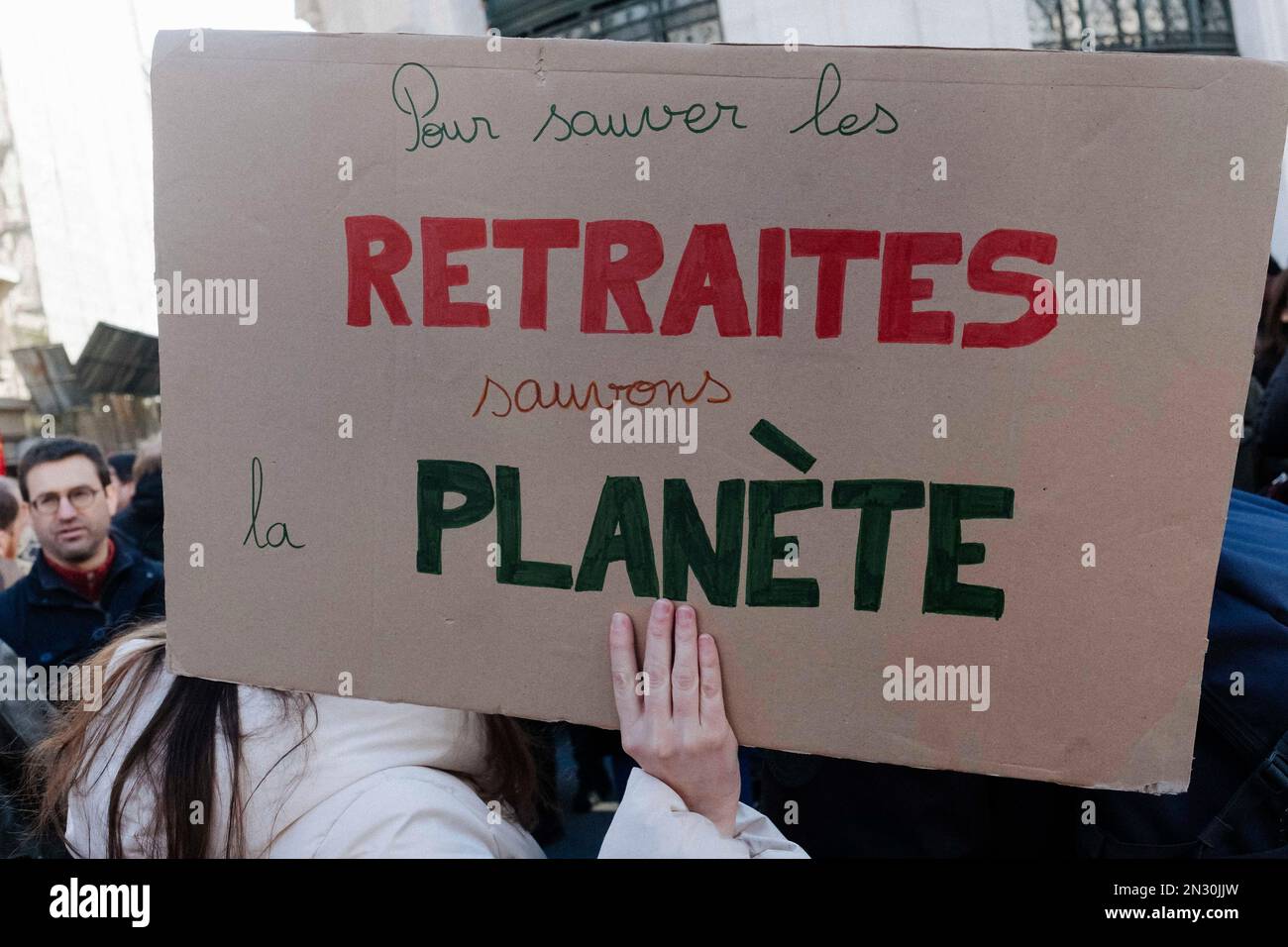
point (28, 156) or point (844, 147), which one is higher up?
point (28, 156)

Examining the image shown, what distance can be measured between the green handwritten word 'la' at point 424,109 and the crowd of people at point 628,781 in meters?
0.58

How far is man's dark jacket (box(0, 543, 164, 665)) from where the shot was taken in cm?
257

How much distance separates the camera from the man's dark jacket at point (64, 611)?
8.43ft

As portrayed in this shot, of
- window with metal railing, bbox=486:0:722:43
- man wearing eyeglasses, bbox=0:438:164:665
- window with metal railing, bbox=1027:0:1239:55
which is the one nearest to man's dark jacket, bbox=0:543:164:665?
man wearing eyeglasses, bbox=0:438:164:665

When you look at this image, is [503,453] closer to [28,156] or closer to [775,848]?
[775,848]

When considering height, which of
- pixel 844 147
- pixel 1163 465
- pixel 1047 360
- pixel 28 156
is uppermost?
pixel 28 156

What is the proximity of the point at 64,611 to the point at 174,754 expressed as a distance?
6.60 ft

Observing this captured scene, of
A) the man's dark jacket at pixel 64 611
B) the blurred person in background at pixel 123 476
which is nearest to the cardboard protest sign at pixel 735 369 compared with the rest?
the man's dark jacket at pixel 64 611

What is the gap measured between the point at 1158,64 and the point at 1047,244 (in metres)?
0.22

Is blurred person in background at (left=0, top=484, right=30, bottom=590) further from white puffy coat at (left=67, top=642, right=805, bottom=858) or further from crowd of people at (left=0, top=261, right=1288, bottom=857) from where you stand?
white puffy coat at (left=67, top=642, right=805, bottom=858)

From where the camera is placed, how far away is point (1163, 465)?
38.3 inches

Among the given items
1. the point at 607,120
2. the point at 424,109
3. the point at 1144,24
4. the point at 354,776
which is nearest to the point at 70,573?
the point at 354,776

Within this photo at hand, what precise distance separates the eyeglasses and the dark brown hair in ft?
5.76
